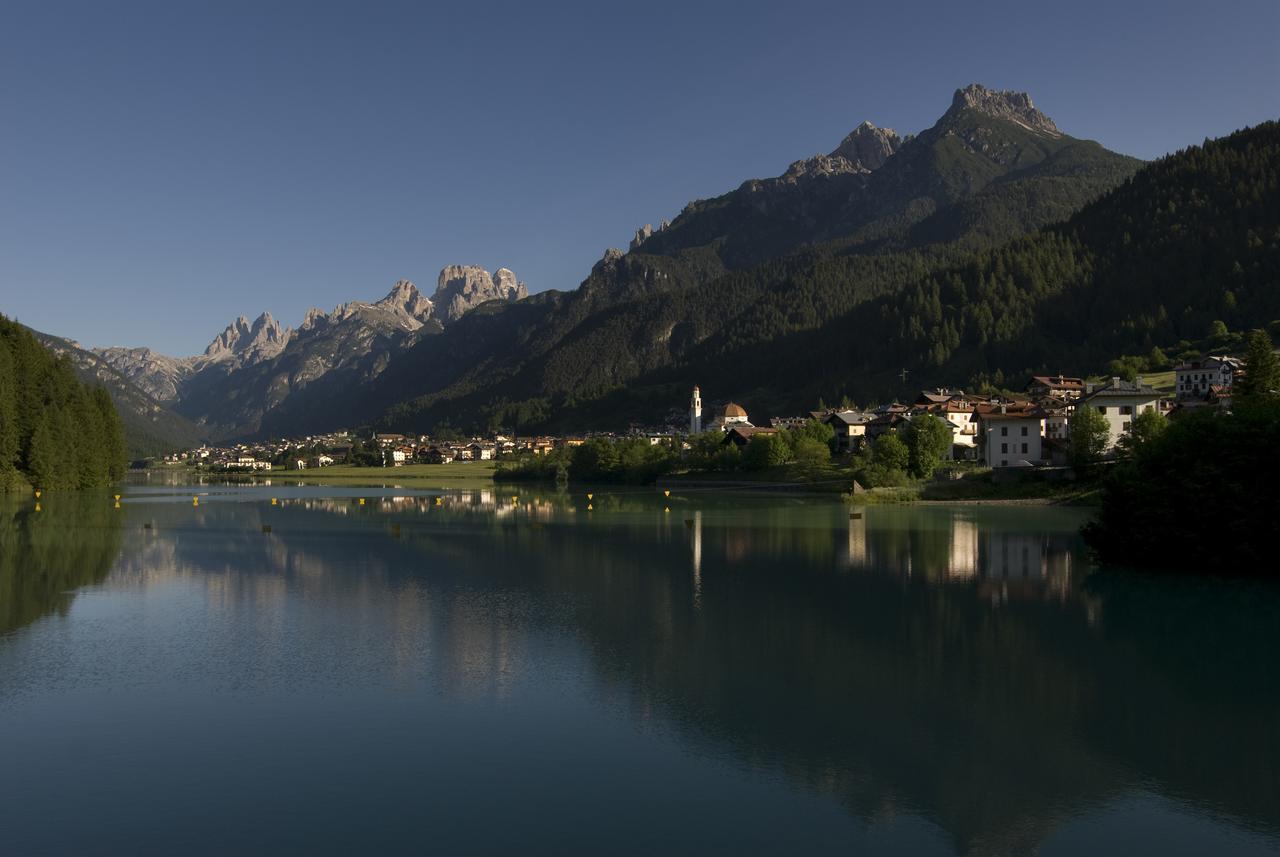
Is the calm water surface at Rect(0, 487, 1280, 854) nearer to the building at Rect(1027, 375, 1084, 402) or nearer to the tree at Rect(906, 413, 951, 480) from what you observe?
the tree at Rect(906, 413, 951, 480)

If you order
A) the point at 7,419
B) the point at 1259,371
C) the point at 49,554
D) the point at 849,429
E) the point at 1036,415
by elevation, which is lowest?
the point at 49,554

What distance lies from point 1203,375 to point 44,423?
460 feet

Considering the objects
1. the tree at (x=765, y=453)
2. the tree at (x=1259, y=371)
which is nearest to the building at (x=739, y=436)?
the tree at (x=765, y=453)

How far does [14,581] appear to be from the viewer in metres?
41.6

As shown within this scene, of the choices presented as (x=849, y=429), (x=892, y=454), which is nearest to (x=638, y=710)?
(x=892, y=454)

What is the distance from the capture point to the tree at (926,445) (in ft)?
329

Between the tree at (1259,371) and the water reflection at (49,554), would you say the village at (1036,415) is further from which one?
the water reflection at (49,554)

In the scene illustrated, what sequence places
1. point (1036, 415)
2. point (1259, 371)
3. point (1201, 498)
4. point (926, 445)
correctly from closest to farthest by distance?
point (1201, 498) → point (1259, 371) → point (926, 445) → point (1036, 415)

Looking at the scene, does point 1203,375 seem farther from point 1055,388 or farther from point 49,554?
point 49,554

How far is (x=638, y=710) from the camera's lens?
74.6 feet

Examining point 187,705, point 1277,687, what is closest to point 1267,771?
point 1277,687

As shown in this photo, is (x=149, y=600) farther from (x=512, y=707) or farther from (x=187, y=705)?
(x=512, y=707)

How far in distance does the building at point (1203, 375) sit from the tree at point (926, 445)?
37.9 metres

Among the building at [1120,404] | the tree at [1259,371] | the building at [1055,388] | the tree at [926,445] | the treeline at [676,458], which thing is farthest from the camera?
the building at [1055,388]
